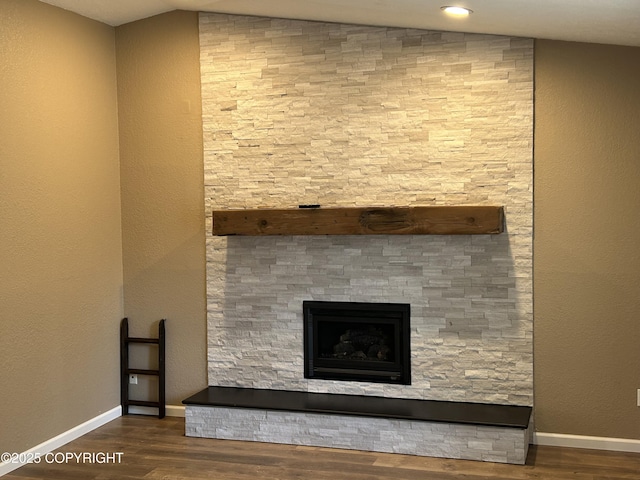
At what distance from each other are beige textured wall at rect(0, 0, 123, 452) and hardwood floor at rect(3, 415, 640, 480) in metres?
0.41

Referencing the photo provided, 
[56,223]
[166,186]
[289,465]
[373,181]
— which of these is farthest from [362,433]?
[56,223]

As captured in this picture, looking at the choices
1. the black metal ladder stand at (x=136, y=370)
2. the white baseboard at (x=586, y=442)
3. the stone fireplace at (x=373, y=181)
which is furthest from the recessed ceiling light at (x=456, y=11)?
the black metal ladder stand at (x=136, y=370)

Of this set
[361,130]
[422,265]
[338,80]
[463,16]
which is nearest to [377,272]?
[422,265]

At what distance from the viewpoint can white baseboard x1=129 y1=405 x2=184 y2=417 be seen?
532cm

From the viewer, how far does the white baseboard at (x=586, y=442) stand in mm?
4457

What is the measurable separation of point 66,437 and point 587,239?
137 inches

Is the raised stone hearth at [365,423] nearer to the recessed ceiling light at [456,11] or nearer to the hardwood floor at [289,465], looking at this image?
the hardwood floor at [289,465]

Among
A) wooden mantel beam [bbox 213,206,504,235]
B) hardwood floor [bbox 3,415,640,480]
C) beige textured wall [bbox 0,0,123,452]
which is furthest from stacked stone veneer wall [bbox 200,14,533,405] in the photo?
beige textured wall [bbox 0,0,123,452]

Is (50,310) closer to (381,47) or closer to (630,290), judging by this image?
(381,47)

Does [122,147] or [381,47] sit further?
[122,147]

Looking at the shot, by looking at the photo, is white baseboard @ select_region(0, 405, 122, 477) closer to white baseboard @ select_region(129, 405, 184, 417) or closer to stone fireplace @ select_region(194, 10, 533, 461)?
white baseboard @ select_region(129, 405, 184, 417)

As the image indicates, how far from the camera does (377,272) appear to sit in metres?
4.87

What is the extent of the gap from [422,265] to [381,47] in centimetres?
142

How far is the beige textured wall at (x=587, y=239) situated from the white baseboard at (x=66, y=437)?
2.92m
